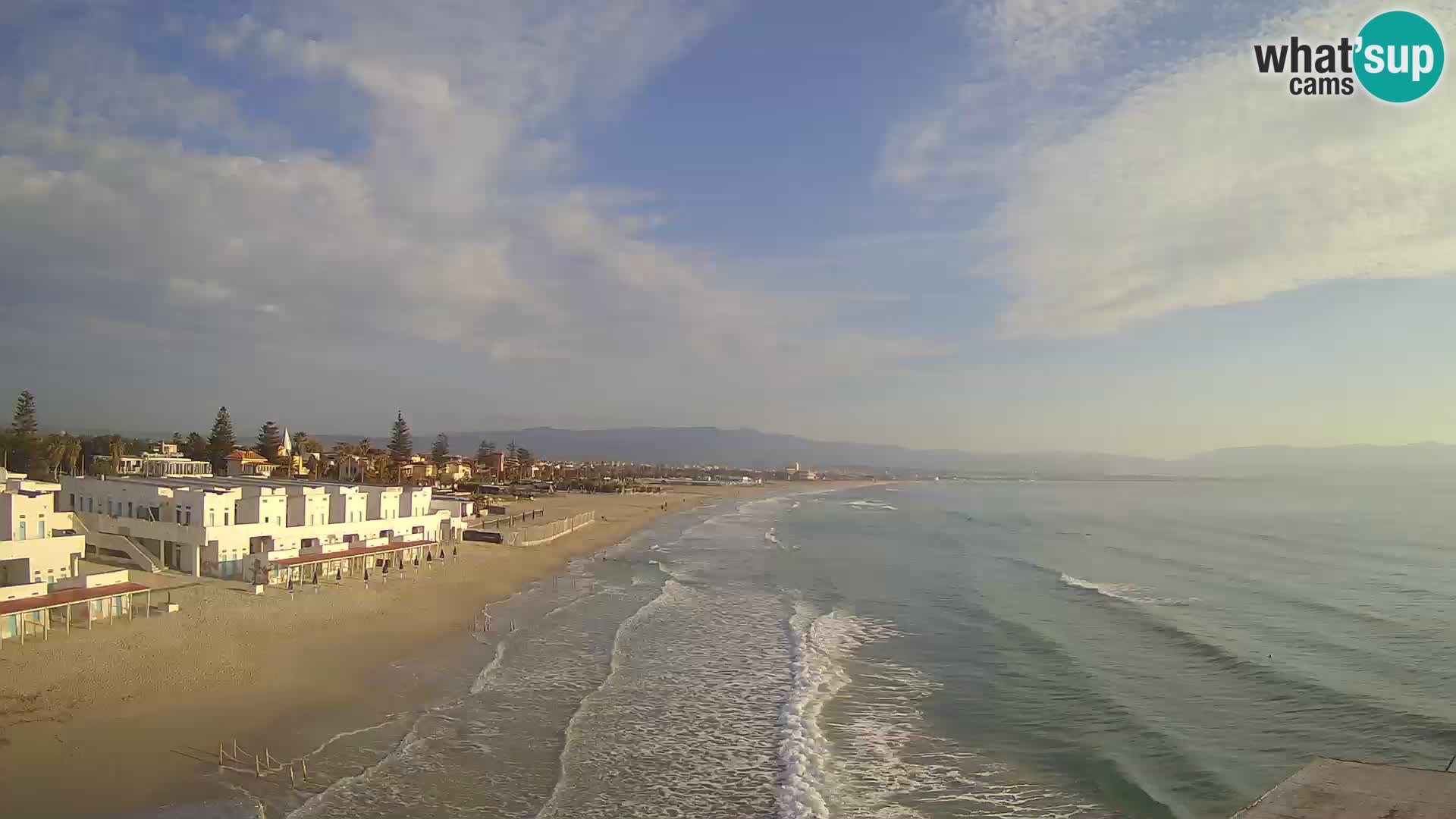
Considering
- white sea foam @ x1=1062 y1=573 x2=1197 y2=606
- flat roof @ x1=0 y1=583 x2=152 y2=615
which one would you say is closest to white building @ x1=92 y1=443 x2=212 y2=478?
flat roof @ x1=0 y1=583 x2=152 y2=615

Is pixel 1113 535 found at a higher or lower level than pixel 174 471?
lower

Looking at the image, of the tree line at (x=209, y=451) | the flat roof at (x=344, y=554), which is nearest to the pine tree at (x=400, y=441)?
the tree line at (x=209, y=451)

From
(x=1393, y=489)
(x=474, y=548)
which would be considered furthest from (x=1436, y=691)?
(x=1393, y=489)

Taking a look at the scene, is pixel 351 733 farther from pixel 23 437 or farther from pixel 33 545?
pixel 23 437

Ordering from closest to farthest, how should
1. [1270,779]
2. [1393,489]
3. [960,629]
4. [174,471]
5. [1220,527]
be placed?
[1270,779] → [960,629] → [174,471] → [1220,527] → [1393,489]

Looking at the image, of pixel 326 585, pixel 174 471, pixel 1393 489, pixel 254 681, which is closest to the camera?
pixel 254 681

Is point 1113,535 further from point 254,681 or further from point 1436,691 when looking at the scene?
point 254,681

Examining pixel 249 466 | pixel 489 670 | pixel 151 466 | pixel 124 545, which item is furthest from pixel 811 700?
pixel 249 466
